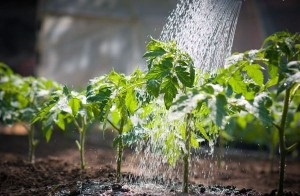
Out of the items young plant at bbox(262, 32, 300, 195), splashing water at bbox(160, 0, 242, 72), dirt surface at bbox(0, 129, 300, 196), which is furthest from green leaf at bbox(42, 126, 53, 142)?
young plant at bbox(262, 32, 300, 195)

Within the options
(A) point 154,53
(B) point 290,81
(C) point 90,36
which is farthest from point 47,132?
(C) point 90,36

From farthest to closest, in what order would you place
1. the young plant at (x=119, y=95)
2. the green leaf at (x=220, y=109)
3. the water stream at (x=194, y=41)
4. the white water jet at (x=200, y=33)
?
the white water jet at (x=200, y=33), the water stream at (x=194, y=41), the young plant at (x=119, y=95), the green leaf at (x=220, y=109)

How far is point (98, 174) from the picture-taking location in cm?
327

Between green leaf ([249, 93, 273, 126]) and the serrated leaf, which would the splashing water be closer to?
the serrated leaf

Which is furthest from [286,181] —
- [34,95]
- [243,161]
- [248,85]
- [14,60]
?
[14,60]

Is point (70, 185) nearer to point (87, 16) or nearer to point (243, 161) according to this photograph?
point (243, 161)

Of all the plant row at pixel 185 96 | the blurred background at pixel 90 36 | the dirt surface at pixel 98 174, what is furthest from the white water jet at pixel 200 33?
the blurred background at pixel 90 36

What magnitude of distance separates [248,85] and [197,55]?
2.57ft

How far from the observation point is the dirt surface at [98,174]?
283 cm

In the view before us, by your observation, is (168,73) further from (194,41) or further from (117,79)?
(194,41)

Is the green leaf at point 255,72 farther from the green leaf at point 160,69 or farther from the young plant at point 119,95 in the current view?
the young plant at point 119,95

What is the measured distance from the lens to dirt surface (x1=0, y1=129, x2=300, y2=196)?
283cm

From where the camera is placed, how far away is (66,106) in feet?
8.86

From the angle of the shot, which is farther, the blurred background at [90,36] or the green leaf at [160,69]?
the blurred background at [90,36]
